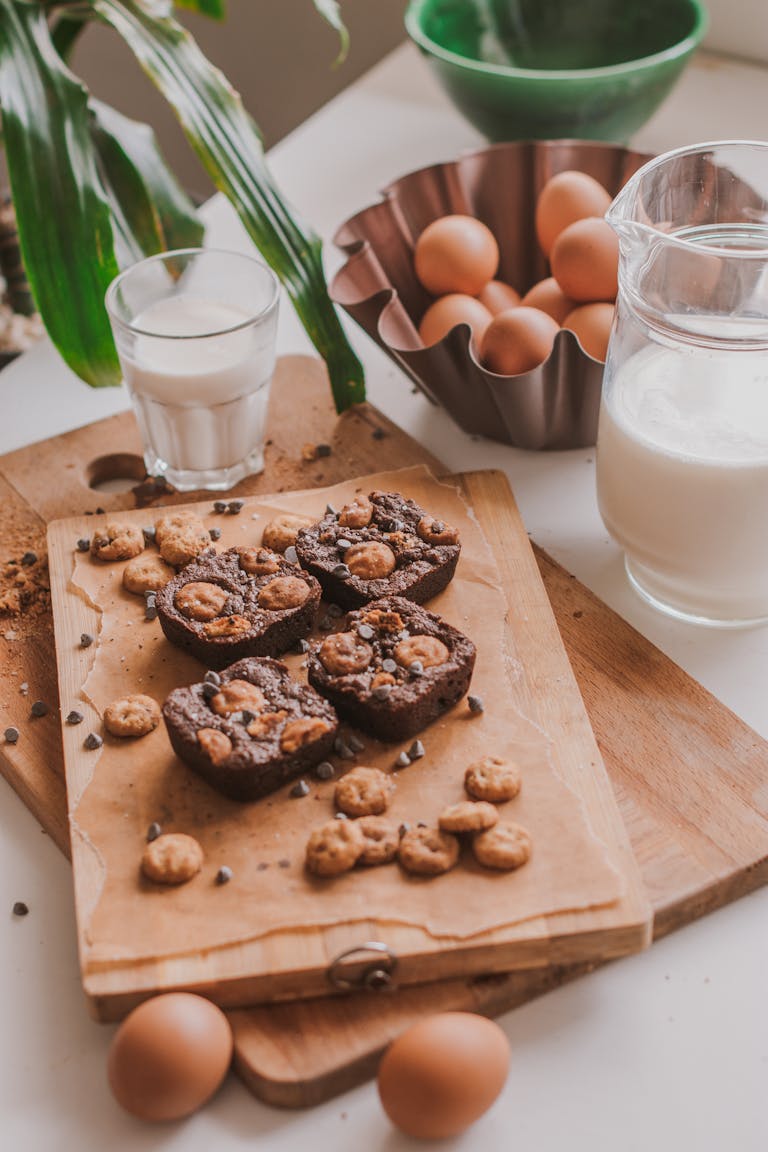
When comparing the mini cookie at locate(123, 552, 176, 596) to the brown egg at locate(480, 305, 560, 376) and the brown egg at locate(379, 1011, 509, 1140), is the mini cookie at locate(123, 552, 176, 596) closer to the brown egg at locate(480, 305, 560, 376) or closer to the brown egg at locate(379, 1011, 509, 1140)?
the brown egg at locate(480, 305, 560, 376)

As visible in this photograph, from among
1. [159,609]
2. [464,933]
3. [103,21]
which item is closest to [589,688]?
[464,933]

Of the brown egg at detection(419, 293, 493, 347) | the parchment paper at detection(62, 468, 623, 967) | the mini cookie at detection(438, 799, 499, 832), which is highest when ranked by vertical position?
the brown egg at detection(419, 293, 493, 347)

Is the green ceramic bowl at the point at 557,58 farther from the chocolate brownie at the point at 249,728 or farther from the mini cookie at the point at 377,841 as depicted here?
the mini cookie at the point at 377,841

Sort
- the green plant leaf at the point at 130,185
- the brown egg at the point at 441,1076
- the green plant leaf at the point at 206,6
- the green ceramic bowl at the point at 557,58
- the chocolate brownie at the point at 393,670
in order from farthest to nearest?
the green plant leaf at the point at 206,6
the green ceramic bowl at the point at 557,58
the green plant leaf at the point at 130,185
the chocolate brownie at the point at 393,670
the brown egg at the point at 441,1076

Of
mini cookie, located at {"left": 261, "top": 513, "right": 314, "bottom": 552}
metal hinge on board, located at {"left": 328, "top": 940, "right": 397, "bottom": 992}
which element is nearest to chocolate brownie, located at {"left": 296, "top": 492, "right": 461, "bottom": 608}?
mini cookie, located at {"left": 261, "top": 513, "right": 314, "bottom": 552}

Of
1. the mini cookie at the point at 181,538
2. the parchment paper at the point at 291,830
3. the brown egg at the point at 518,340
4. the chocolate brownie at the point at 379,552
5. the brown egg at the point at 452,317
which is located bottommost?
the parchment paper at the point at 291,830

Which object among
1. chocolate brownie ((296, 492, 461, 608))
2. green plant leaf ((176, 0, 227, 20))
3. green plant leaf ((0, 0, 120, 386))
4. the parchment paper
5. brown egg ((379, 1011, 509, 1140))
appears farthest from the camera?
green plant leaf ((176, 0, 227, 20))

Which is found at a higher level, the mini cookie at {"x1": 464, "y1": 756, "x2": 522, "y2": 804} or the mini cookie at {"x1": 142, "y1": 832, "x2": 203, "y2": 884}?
the mini cookie at {"x1": 142, "y1": 832, "x2": 203, "y2": 884}

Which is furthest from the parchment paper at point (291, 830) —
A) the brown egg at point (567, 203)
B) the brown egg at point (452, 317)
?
the brown egg at point (567, 203)
